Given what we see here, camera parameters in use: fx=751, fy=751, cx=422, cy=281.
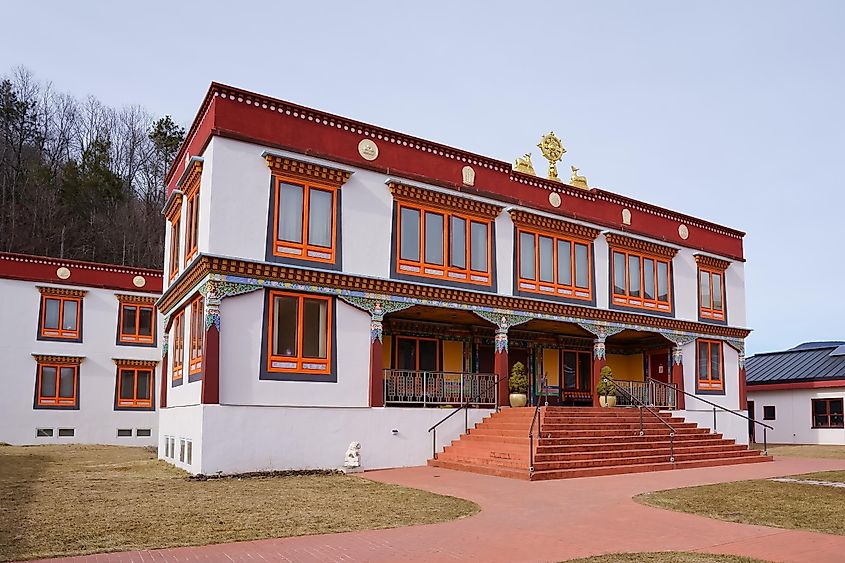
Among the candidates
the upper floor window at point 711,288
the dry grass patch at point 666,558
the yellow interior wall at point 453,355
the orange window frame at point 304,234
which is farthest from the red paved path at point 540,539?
the upper floor window at point 711,288

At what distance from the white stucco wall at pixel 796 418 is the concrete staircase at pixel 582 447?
12440 mm

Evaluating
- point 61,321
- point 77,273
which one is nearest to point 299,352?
point 61,321

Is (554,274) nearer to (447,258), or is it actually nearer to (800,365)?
(447,258)

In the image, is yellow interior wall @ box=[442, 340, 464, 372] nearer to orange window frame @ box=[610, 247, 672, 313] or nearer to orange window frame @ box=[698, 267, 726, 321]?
orange window frame @ box=[610, 247, 672, 313]

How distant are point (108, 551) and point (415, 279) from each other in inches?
500

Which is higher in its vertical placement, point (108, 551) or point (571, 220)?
point (571, 220)

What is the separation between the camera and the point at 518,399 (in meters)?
21.0

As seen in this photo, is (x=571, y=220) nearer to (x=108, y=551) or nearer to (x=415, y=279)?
(x=415, y=279)

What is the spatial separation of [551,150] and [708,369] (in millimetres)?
10127

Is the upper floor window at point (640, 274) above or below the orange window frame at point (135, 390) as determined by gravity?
above

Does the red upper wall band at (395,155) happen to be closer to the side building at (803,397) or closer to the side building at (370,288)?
the side building at (370,288)

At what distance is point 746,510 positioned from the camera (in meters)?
11.6

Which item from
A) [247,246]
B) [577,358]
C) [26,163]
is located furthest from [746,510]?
[26,163]

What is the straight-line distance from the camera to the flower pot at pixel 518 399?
68.8ft
